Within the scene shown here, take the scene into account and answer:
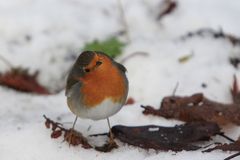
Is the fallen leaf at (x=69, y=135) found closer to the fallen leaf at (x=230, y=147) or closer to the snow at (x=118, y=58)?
the snow at (x=118, y=58)

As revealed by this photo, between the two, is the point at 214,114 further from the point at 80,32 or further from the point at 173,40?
the point at 80,32

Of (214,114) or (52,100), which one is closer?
(214,114)

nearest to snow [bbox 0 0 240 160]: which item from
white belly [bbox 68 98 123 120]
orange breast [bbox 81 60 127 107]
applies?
white belly [bbox 68 98 123 120]

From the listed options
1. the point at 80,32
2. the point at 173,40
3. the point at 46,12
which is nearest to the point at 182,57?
the point at 173,40

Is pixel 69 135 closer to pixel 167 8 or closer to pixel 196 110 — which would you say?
pixel 196 110

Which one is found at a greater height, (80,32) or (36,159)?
(80,32)

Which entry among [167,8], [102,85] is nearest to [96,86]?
[102,85]
